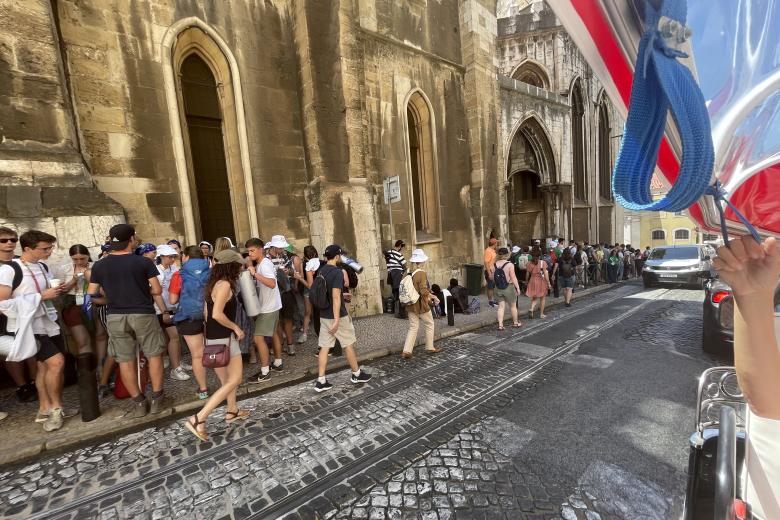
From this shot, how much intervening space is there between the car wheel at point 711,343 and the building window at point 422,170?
707cm

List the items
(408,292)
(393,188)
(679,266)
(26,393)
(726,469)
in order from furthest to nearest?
(679,266), (393,188), (408,292), (26,393), (726,469)

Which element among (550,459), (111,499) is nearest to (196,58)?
(111,499)

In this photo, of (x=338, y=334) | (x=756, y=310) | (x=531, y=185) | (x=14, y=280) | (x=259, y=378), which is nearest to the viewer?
(x=756, y=310)

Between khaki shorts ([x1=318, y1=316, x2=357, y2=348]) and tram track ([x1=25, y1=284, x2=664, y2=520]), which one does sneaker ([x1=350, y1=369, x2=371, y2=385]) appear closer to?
tram track ([x1=25, y1=284, x2=664, y2=520])

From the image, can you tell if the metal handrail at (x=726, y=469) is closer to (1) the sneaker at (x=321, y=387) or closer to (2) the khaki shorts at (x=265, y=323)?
(1) the sneaker at (x=321, y=387)

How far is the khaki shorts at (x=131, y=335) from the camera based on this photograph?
3492 mm

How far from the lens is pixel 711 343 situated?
5066 millimetres

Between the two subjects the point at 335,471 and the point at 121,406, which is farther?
the point at 121,406

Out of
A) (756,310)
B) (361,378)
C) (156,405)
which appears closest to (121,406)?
(156,405)

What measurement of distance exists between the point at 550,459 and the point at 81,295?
5.71 m

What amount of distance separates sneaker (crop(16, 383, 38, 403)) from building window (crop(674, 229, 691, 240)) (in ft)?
144

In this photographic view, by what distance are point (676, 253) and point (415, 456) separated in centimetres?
1469

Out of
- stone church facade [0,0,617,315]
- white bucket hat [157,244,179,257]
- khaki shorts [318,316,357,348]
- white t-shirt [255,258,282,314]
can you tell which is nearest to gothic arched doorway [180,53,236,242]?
stone church facade [0,0,617,315]

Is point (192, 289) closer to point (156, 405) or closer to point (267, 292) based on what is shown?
point (267, 292)
